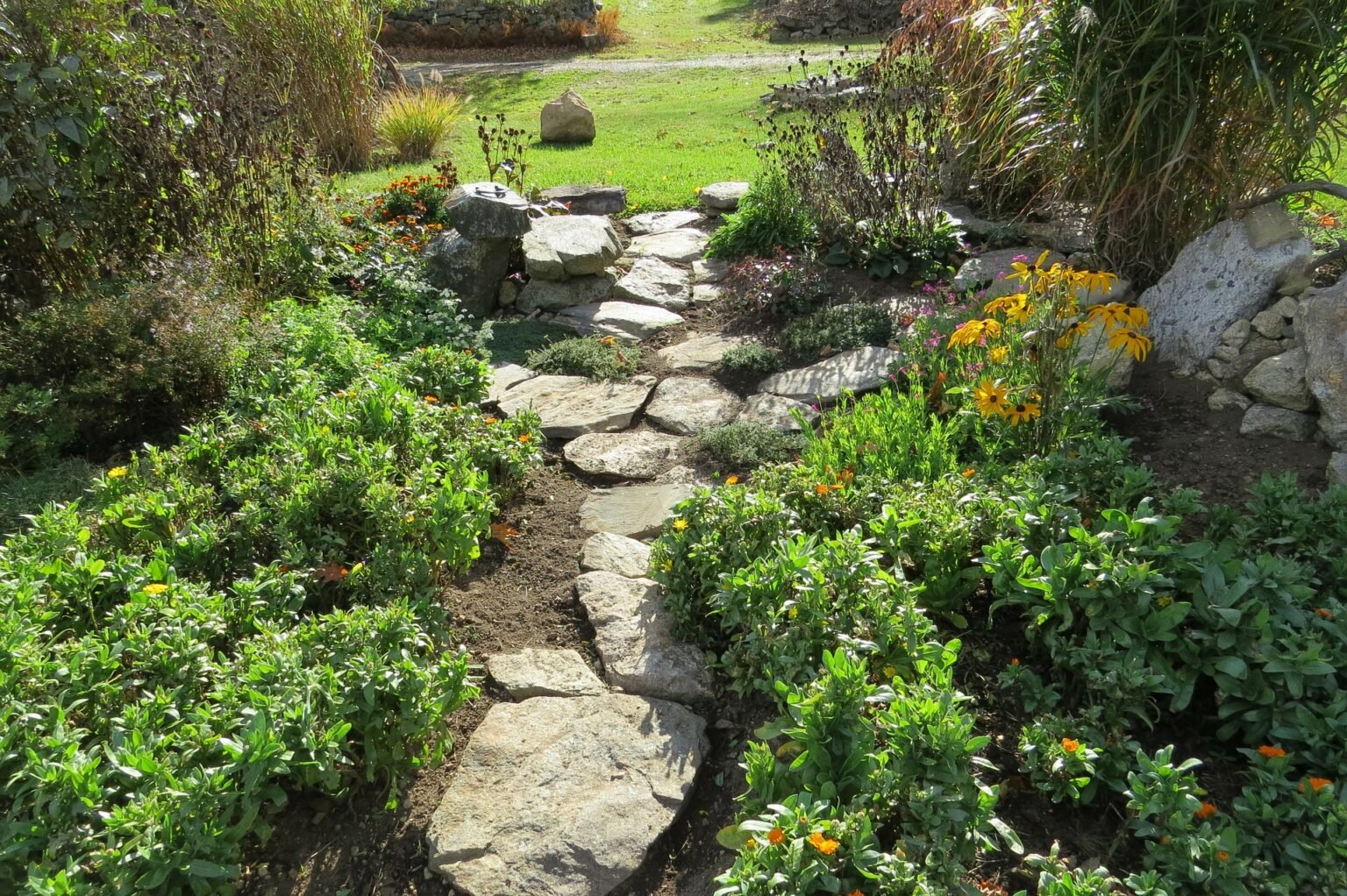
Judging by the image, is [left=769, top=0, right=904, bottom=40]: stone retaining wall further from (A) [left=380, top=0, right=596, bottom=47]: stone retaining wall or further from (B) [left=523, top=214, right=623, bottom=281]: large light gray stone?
(B) [left=523, top=214, right=623, bottom=281]: large light gray stone

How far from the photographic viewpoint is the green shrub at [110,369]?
407 centimetres

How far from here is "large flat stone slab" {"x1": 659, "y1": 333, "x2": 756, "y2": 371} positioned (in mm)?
5375

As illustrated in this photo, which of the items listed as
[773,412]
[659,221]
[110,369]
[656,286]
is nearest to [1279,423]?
[773,412]

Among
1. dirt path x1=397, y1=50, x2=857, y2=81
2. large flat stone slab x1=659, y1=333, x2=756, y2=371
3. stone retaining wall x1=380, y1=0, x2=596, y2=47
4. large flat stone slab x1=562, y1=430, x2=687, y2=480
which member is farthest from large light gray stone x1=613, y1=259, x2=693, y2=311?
stone retaining wall x1=380, y1=0, x2=596, y2=47

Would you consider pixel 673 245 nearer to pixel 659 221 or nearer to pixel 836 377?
pixel 659 221

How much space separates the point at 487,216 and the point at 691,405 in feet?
7.72

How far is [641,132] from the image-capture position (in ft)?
38.5

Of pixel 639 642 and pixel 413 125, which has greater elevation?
pixel 413 125

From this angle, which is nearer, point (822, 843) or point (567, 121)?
point (822, 843)

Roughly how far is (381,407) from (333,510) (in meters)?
0.66

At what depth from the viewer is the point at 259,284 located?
5543 mm

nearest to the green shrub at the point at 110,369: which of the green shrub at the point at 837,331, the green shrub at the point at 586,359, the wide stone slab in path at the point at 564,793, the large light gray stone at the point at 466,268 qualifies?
the green shrub at the point at 586,359

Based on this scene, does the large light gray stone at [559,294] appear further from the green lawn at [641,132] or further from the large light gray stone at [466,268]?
the green lawn at [641,132]

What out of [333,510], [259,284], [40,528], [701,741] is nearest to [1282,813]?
[701,741]
